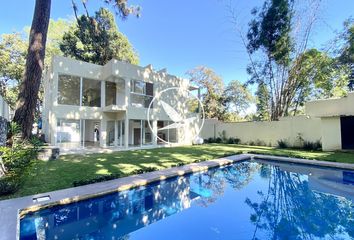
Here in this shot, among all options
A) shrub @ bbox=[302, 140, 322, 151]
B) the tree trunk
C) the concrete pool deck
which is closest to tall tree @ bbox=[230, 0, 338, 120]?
shrub @ bbox=[302, 140, 322, 151]

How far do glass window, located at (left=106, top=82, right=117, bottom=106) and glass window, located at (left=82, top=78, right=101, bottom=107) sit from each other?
78cm

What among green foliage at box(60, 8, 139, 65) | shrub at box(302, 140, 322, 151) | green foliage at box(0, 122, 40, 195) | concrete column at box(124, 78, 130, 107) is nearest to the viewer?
green foliage at box(0, 122, 40, 195)

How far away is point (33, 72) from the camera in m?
10.6

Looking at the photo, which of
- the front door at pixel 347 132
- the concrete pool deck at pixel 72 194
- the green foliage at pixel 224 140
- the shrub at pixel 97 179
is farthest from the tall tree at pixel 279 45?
the shrub at pixel 97 179

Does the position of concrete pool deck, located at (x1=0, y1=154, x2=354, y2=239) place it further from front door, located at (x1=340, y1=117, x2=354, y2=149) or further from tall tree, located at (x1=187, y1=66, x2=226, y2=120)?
tall tree, located at (x1=187, y1=66, x2=226, y2=120)

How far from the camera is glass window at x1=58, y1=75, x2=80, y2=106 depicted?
1616 centimetres

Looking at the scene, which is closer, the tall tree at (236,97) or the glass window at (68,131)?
the glass window at (68,131)

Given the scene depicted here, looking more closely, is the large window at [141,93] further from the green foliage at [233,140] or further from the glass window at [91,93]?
the green foliage at [233,140]

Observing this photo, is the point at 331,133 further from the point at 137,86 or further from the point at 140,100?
the point at 137,86

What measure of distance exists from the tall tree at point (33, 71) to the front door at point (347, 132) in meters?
20.4

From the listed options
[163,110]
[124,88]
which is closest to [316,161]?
[163,110]

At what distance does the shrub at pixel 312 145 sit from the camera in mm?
16906

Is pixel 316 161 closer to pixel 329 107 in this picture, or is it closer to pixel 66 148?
pixel 329 107

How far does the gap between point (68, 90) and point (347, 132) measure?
2182cm
